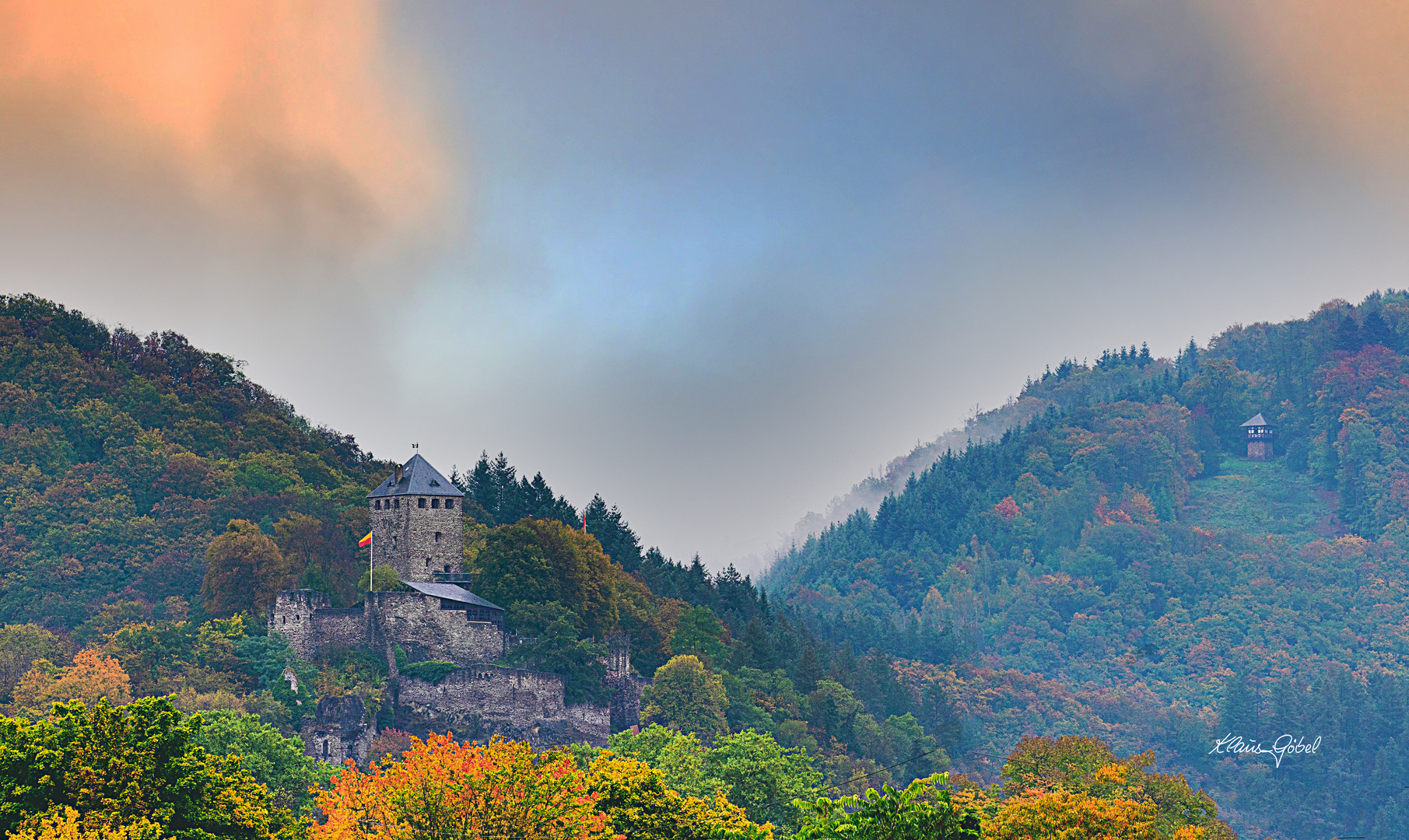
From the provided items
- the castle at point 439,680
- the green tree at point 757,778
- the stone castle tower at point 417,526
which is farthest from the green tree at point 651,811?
the stone castle tower at point 417,526

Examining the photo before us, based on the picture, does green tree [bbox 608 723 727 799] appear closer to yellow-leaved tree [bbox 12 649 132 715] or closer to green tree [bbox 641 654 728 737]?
Answer: green tree [bbox 641 654 728 737]

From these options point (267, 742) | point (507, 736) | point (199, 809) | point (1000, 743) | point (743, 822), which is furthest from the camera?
point (1000, 743)

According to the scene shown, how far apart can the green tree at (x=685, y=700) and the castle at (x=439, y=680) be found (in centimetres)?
308

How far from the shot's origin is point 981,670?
606 ft

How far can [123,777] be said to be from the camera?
123 feet

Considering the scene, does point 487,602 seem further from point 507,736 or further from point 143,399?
point 143,399

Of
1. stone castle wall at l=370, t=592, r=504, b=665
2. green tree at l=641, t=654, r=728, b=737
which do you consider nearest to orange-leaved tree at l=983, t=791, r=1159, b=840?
stone castle wall at l=370, t=592, r=504, b=665

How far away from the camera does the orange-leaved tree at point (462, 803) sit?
38.8 metres

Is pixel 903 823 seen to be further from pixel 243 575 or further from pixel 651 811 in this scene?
pixel 243 575

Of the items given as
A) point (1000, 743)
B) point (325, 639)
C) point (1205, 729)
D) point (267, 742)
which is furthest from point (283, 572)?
point (1205, 729)

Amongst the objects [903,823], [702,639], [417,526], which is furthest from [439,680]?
[903,823]

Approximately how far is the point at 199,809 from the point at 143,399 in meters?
72.4

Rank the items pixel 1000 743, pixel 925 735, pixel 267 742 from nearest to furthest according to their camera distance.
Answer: pixel 267 742, pixel 925 735, pixel 1000 743

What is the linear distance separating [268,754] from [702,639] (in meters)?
42.1
